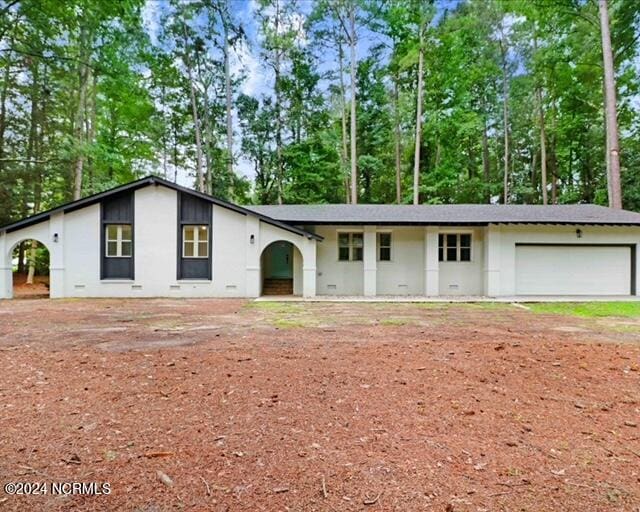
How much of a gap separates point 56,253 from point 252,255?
6879 mm

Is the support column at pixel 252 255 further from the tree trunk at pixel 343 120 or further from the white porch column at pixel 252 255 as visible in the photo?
the tree trunk at pixel 343 120

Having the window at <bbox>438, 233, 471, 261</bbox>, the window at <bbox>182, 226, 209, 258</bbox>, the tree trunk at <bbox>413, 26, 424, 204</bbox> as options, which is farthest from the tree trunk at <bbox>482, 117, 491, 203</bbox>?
the window at <bbox>182, 226, 209, 258</bbox>

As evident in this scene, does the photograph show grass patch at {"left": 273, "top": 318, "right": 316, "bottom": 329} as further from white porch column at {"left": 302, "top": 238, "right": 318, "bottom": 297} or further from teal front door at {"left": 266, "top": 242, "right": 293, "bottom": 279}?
teal front door at {"left": 266, "top": 242, "right": 293, "bottom": 279}

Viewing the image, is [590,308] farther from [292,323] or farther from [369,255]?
[292,323]

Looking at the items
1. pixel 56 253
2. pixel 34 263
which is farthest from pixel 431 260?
pixel 34 263

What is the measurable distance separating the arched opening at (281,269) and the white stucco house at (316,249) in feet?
0.40

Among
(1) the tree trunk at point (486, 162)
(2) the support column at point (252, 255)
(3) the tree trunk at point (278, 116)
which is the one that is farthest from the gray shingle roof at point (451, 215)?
(1) the tree trunk at point (486, 162)

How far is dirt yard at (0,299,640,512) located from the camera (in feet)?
7.17

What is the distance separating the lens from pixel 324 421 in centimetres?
313

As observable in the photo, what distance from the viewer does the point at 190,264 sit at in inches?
512

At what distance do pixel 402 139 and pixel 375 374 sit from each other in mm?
23019

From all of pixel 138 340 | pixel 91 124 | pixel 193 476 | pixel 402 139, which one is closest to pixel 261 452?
pixel 193 476

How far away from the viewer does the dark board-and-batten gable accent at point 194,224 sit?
12.9 m

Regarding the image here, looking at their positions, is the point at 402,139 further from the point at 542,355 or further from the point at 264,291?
the point at 542,355
